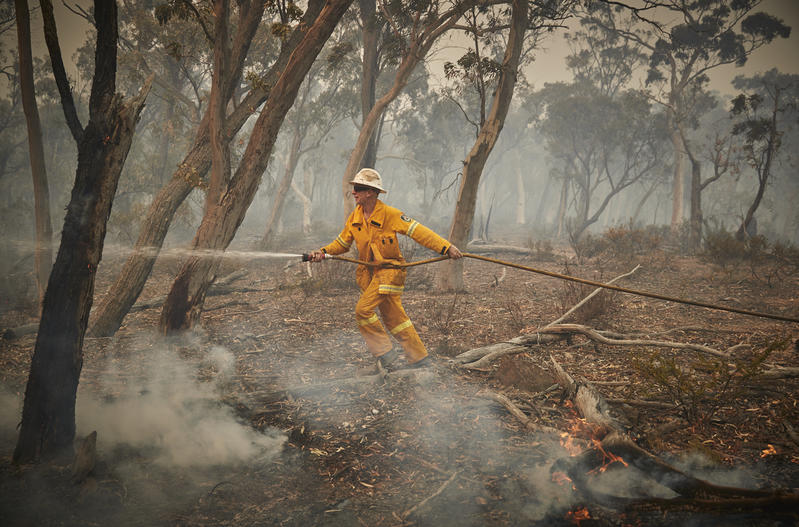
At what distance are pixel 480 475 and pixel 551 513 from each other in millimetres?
559

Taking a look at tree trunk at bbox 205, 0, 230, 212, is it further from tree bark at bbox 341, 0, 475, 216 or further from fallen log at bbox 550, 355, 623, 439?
fallen log at bbox 550, 355, 623, 439

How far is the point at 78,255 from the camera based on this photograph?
116 inches

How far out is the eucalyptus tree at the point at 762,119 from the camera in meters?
13.0

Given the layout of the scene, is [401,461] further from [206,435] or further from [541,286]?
[541,286]

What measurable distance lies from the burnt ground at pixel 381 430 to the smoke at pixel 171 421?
17 mm

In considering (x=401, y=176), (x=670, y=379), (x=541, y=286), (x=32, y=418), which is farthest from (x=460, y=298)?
(x=401, y=176)

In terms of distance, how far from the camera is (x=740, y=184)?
43.2 meters

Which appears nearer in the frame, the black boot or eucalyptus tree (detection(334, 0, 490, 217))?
the black boot

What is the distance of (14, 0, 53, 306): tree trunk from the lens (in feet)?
17.0

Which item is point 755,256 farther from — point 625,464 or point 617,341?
point 625,464

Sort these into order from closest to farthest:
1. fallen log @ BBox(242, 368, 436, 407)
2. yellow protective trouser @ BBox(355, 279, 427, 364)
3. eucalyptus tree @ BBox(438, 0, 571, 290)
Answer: fallen log @ BBox(242, 368, 436, 407) < yellow protective trouser @ BBox(355, 279, 427, 364) < eucalyptus tree @ BBox(438, 0, 571, 290)

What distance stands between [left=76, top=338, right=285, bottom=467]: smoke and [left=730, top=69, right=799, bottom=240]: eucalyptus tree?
557 inches

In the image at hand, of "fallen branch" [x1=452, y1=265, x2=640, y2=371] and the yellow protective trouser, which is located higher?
the yellow protective trouser

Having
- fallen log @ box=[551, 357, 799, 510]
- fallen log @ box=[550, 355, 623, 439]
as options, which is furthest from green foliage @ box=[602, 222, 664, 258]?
fallen log @ box=[551, 357, 799, 510]
